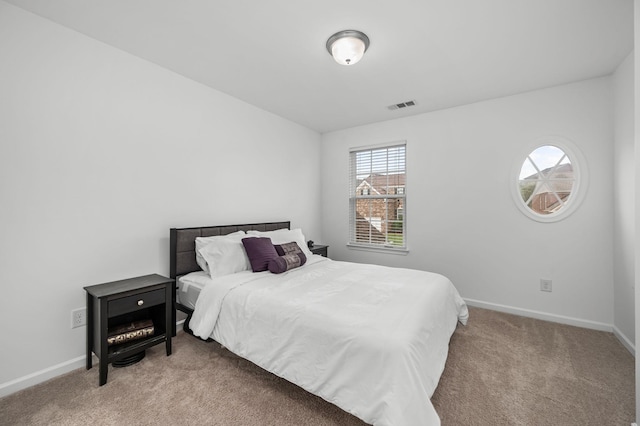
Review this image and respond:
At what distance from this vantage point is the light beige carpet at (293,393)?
163 centimetres

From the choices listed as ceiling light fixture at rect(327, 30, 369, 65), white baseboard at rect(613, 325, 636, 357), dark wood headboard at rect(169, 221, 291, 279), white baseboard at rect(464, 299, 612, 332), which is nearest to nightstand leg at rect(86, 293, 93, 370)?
dark wood headboard at rect(169, 221, 291, 279)

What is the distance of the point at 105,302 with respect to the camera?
1.95m

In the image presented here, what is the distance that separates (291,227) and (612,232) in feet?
12.6

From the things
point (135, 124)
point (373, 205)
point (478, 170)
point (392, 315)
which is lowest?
point (392, 315)

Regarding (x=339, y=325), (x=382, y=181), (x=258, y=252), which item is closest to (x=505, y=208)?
(x=382, y=181)

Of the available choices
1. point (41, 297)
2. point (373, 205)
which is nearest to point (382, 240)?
point (373, 205)

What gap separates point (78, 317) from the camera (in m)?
2.15

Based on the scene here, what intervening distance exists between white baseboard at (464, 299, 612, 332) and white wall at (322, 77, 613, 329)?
0.02 metres

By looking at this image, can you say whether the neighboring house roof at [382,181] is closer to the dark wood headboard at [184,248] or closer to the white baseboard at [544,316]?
the white baseboard at [544,316]

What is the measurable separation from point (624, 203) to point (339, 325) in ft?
9.95

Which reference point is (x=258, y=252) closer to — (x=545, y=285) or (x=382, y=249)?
(x=382, y=249)

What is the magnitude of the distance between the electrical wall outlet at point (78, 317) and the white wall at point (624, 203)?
4714 mm

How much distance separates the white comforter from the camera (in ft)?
4.57

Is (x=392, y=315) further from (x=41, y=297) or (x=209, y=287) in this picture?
(x=41, y=297)
